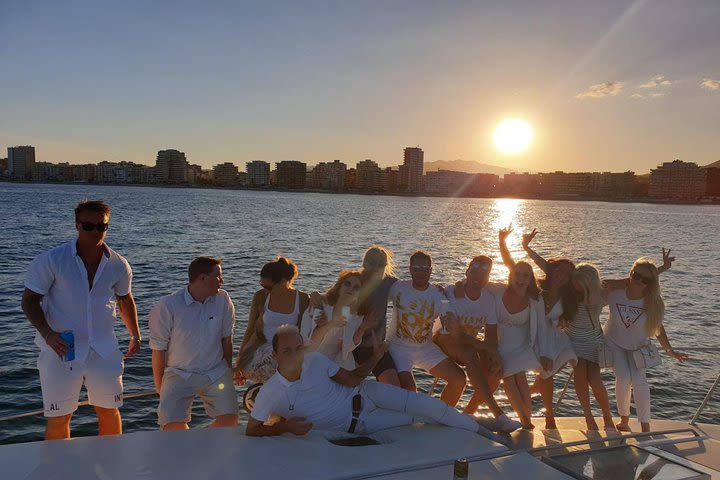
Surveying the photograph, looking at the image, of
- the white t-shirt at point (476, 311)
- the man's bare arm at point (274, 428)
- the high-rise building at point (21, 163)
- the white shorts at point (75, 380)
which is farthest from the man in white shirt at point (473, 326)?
the high-rise building at point (21, 163)

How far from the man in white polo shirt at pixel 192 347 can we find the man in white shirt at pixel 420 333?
4.83ft

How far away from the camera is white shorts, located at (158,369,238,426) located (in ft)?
13.8

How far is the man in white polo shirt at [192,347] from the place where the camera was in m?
4.16

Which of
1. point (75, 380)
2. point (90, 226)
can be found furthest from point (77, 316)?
point (90, 226)

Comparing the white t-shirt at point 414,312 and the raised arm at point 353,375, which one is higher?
the white t-shirt at point 414,312

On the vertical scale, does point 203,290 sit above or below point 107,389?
above

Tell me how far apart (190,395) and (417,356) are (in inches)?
75.0

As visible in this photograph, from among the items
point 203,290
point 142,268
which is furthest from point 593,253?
point 203,290

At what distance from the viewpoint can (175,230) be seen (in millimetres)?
41188

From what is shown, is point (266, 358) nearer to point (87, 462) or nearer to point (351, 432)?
point (351, 432)

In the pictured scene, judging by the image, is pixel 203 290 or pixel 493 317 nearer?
pixel 203 290

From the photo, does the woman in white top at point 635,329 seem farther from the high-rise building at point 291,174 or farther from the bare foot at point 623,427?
the high-rise building at point 291,174

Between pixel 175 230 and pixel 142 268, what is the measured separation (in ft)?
59.9

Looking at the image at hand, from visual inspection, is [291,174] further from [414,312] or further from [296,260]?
[414,312]
